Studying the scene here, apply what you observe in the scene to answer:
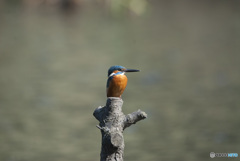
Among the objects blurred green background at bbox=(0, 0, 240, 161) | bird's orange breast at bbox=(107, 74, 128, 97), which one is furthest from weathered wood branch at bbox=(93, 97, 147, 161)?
blurred green background at bbox=(0, 0, 240, 161)

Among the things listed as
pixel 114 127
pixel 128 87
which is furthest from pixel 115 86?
pixel 128 87

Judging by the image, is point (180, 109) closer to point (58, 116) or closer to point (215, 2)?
point (58, 116)

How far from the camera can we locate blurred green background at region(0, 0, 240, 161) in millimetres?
8758

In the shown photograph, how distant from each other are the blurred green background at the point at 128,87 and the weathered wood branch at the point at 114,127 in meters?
5.08

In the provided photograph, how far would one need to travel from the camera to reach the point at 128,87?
1275cm

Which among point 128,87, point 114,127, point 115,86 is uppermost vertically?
point 128,87

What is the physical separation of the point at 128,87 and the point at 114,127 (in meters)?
9.75

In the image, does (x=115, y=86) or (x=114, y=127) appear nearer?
(x=114, y=127)

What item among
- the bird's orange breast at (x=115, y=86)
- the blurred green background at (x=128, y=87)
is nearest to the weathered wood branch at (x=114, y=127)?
the bird's orange breast at (x=115, y=86)

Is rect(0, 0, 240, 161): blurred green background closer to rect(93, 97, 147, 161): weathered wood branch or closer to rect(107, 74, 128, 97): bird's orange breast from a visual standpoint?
rect(107, 74, 128, 97): bird's orange breast

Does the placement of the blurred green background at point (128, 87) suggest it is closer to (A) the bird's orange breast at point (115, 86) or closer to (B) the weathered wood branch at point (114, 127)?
(A) the bird's orange breast at point (115, 86)

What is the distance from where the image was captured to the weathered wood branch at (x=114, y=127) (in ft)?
9.61

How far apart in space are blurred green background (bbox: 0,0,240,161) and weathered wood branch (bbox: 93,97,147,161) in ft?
16.7

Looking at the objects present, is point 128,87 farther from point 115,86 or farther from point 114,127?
point 114,127
